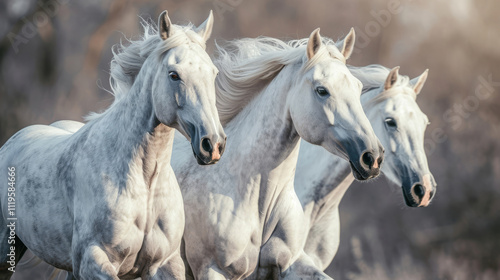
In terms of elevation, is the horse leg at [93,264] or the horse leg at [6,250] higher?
the horse leg at [93,264]

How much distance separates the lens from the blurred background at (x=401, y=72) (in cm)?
704

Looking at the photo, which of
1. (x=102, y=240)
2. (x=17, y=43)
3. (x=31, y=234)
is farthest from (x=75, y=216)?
(x=17, y=43)

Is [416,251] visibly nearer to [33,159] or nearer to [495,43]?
[495,43]

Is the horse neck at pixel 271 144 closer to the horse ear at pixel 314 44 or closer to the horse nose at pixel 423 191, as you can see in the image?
the horse ear at pixel 314 44

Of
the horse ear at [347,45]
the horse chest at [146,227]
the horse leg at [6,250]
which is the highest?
the horse ear at [347,45]

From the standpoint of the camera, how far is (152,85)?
310 centimetres

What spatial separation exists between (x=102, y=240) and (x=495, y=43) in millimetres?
6721

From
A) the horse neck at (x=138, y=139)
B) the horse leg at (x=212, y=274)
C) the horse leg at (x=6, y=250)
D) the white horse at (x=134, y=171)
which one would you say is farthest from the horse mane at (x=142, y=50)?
the horse leg at (x=6, y=250)

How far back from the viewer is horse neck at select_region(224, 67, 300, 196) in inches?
142

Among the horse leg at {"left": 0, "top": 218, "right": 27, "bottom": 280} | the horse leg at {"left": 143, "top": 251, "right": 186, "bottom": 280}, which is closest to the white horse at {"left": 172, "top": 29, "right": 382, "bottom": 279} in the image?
the horse leg at {"left": 143, "top": 251, "right": 186, "bottom": 280}

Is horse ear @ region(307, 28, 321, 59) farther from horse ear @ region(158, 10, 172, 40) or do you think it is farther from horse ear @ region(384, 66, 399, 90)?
horse ear @ region(384, 66, 399, 90)

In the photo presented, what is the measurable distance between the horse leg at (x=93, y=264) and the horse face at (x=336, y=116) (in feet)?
3.48

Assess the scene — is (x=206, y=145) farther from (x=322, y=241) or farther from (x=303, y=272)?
(x=322, y=241)

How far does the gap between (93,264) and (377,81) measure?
2.39 metres
